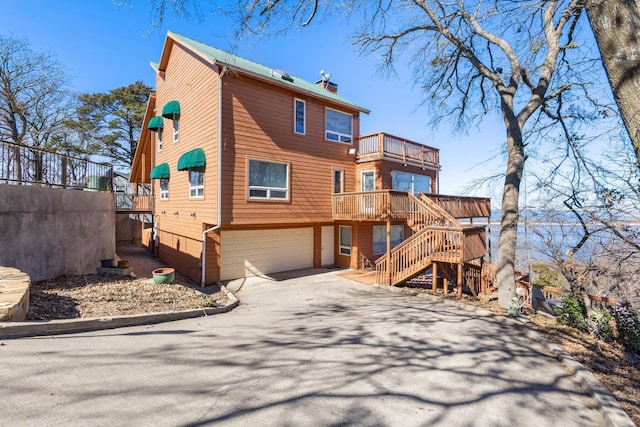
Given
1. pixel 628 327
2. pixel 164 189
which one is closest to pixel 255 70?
pixel 164 189

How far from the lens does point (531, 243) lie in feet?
27.3

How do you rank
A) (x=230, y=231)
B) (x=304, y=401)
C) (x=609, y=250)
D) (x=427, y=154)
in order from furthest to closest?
(x=427, y=154)
(x=230, y=231)
(x=609, y=250)
(x=304, y=401)

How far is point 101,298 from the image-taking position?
657 cm

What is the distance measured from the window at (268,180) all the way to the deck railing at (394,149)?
182 inches

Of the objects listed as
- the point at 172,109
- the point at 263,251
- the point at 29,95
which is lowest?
the point at 263,251

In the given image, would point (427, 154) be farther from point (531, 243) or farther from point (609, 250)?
point (609, 250)

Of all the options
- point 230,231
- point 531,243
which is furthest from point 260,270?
point 531,243

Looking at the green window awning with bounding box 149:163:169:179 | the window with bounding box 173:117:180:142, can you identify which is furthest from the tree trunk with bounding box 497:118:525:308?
the green window awning with bounding box 149:163:169:179

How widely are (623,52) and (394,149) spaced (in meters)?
12.8

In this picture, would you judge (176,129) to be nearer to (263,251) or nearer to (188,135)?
(188,135)

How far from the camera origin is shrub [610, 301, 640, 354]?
5977 millimetres

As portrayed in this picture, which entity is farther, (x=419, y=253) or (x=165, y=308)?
(x=419, y=253)

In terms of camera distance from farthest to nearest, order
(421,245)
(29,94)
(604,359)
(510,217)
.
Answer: (29,94)
(421,245)
(510,217)
(604,359)

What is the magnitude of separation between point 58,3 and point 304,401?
11750mm
